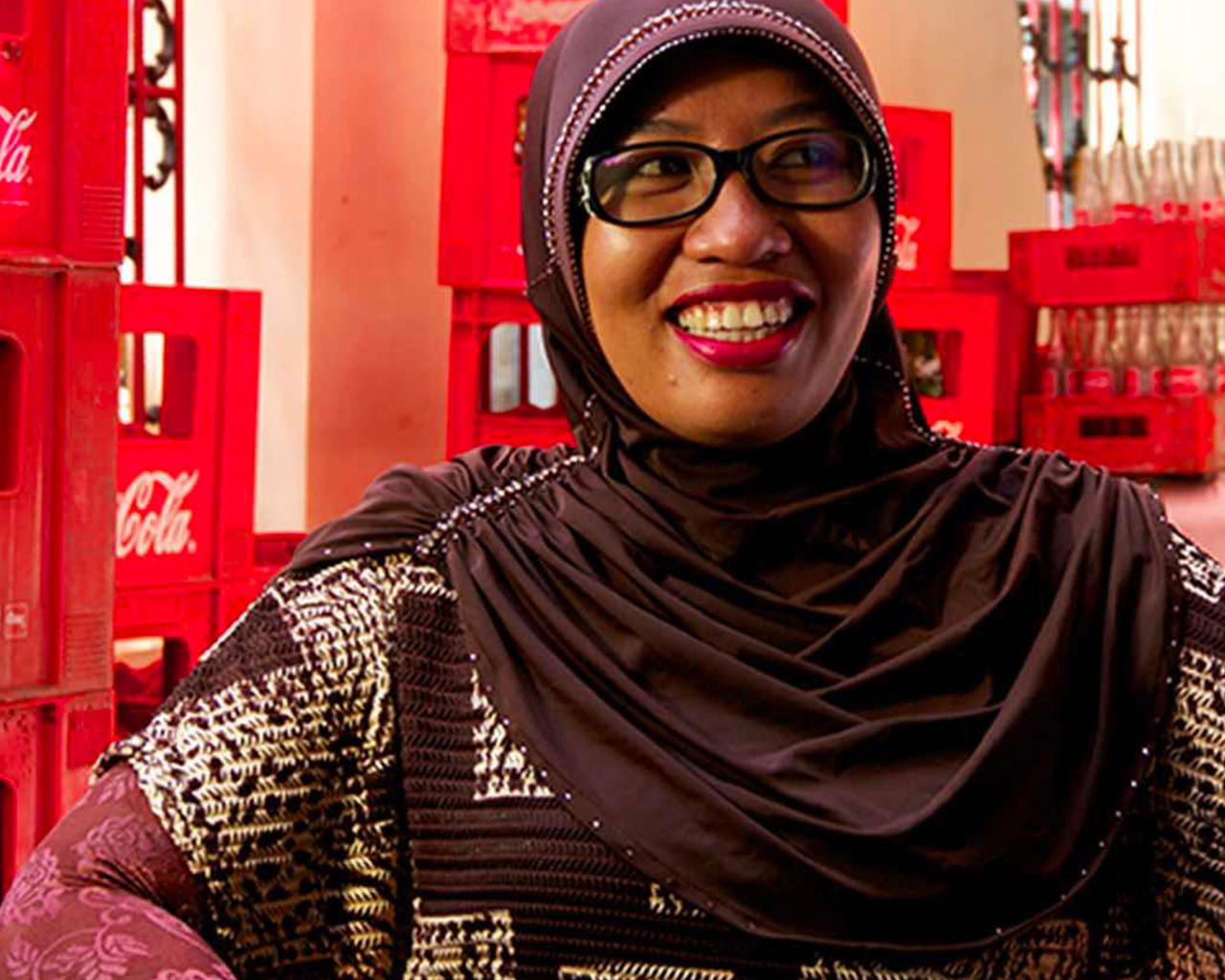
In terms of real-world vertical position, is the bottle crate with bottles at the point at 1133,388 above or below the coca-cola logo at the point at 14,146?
below

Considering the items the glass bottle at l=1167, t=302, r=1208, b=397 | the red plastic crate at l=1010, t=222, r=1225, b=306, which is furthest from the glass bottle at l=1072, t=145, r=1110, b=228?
the red plastic crate at l=1010, t=222, r=1225, b=306

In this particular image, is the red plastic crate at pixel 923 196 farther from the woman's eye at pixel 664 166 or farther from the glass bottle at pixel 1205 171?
the woman's eye at pixel 664 166

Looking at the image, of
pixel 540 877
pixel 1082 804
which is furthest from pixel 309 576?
pixel 1082 804

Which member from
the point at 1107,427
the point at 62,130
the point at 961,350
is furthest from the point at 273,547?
the point at 1107,427

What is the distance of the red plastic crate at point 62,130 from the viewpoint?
209 centimetres

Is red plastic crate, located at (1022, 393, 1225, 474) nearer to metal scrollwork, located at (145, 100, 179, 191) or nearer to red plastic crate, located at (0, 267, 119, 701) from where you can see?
metal scrollwork, located at (145, 100, 179, 191)

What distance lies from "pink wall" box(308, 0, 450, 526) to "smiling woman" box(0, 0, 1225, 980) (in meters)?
2.44

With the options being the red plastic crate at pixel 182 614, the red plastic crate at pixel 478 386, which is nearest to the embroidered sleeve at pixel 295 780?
the red plastic crate at pixel 182 614

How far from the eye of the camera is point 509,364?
3752 millimetres

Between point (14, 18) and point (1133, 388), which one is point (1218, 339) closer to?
point (1133, 388)

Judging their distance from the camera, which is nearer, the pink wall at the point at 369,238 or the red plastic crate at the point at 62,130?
the red plastic crate at the point at 62,130

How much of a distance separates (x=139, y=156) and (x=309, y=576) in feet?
6.86

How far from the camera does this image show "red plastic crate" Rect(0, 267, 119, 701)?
6.94 feet

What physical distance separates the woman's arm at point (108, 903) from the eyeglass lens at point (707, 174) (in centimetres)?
51
